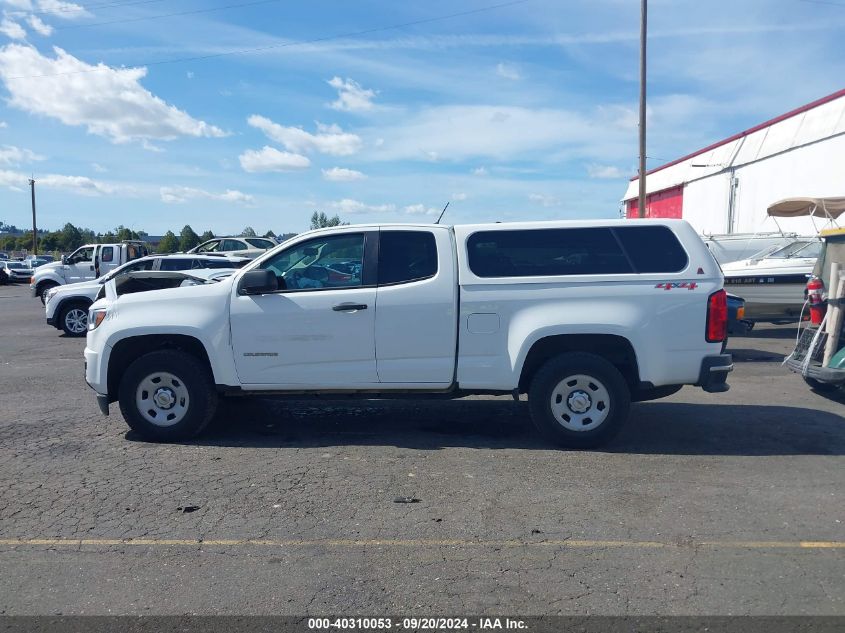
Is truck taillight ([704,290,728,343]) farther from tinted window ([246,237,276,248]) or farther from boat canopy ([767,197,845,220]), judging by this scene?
tinted window ([246,237,276,248])

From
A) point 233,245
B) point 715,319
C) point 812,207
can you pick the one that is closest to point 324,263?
point 715,319

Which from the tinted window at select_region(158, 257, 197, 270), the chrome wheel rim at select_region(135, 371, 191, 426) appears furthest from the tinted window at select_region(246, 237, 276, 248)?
the chrome wheel rim at select_region(135, 371, 191, 426)

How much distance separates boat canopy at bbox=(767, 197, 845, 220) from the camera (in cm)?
1628

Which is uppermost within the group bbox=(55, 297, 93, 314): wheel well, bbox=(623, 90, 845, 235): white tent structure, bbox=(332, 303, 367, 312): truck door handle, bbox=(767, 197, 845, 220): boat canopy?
bbox=(623, 90, 845, 235): white tent structure

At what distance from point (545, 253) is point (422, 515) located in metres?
2.73

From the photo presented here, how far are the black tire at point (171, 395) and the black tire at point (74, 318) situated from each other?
9527mm

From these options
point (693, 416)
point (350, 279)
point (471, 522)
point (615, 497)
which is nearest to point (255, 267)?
point (350, 279)

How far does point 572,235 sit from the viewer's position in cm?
670

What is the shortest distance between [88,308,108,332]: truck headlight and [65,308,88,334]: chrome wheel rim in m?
8.89

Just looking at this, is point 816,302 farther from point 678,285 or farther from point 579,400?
point 579,400

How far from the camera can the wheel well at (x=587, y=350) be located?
6.55 metres

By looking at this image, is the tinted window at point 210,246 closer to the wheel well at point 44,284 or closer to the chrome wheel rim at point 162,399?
the wheel well at point 44,284

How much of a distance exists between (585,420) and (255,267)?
329cm

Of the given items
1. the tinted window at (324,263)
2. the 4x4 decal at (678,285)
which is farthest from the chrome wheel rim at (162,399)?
the 4x4 decal at (678,285)
